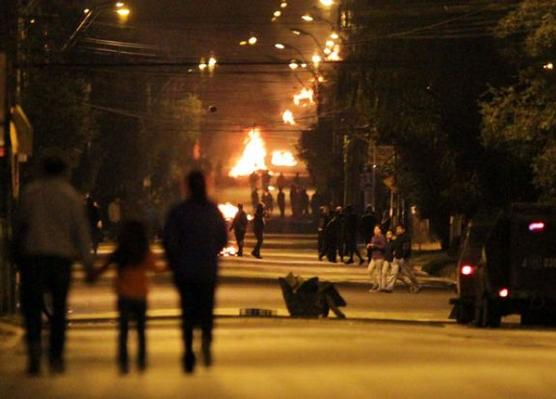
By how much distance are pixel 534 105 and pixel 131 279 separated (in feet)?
63.6

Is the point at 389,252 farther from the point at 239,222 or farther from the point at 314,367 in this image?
the point at 314,367

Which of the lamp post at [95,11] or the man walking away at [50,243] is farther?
the lamp post at [95,11]

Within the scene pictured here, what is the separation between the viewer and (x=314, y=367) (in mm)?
16703

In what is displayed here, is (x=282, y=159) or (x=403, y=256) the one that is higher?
(x=282, y=159)

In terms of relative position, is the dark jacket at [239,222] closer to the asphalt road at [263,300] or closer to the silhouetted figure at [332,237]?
the silhouetted figure at [332,237]

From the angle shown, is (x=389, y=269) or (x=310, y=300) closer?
(x=310, y=300)

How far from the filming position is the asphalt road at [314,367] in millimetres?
14461

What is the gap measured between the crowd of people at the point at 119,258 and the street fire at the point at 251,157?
110867mm

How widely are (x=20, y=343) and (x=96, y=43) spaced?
1890 inches

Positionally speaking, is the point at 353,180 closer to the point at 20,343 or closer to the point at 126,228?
the point at 20,343

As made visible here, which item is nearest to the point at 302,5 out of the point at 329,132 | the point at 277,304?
the point at 329,132

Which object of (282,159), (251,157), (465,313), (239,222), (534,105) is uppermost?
(282,159)

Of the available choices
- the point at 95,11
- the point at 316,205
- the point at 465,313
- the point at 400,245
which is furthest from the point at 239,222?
the point at 316,205

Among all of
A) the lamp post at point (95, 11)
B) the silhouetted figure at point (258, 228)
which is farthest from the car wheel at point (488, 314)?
the silhouetted figure at point (258, 228)
